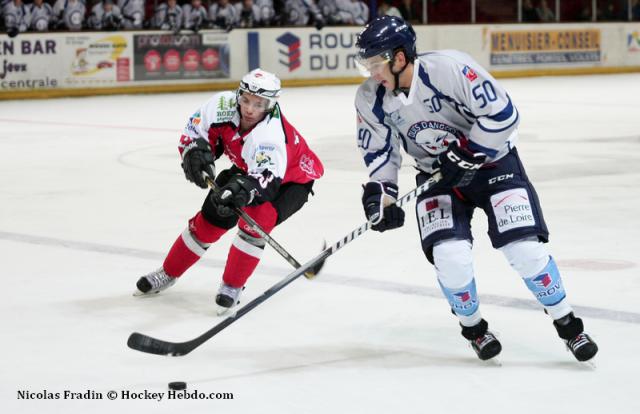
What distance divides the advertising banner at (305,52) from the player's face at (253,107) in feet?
42.3

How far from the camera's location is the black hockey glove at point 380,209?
382 centimetres

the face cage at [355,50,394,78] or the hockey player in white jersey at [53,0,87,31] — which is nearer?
the face cage at [355,50,394,78]

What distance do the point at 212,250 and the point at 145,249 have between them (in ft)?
1.03

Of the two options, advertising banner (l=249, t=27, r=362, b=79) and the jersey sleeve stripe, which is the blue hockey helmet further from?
advertising banner (l=249, t=27, r=362, b=79)

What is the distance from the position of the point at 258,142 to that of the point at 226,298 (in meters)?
0.59

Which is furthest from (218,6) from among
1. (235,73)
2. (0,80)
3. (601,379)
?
(601,379)

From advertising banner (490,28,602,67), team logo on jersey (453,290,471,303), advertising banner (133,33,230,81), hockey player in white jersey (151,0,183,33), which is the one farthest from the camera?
advertising banner (490,28,602,67)

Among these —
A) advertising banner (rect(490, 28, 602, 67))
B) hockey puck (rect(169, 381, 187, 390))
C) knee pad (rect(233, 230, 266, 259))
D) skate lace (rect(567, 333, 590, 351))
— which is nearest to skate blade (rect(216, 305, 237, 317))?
knee pad (rect(233, 230, 266, 259))

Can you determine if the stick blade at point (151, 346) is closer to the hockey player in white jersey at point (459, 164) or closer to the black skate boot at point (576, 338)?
the hockey player in white jersey at point (459, 164)

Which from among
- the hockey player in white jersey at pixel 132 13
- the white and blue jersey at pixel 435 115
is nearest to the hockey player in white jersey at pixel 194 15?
the hockey player in white jersey at pixel 132 13

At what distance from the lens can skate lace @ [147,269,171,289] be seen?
4750 mm

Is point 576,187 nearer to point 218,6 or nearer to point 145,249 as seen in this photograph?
point 145,249

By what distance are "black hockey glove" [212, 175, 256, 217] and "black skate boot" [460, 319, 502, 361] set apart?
95 cm

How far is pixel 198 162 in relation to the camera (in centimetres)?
454
